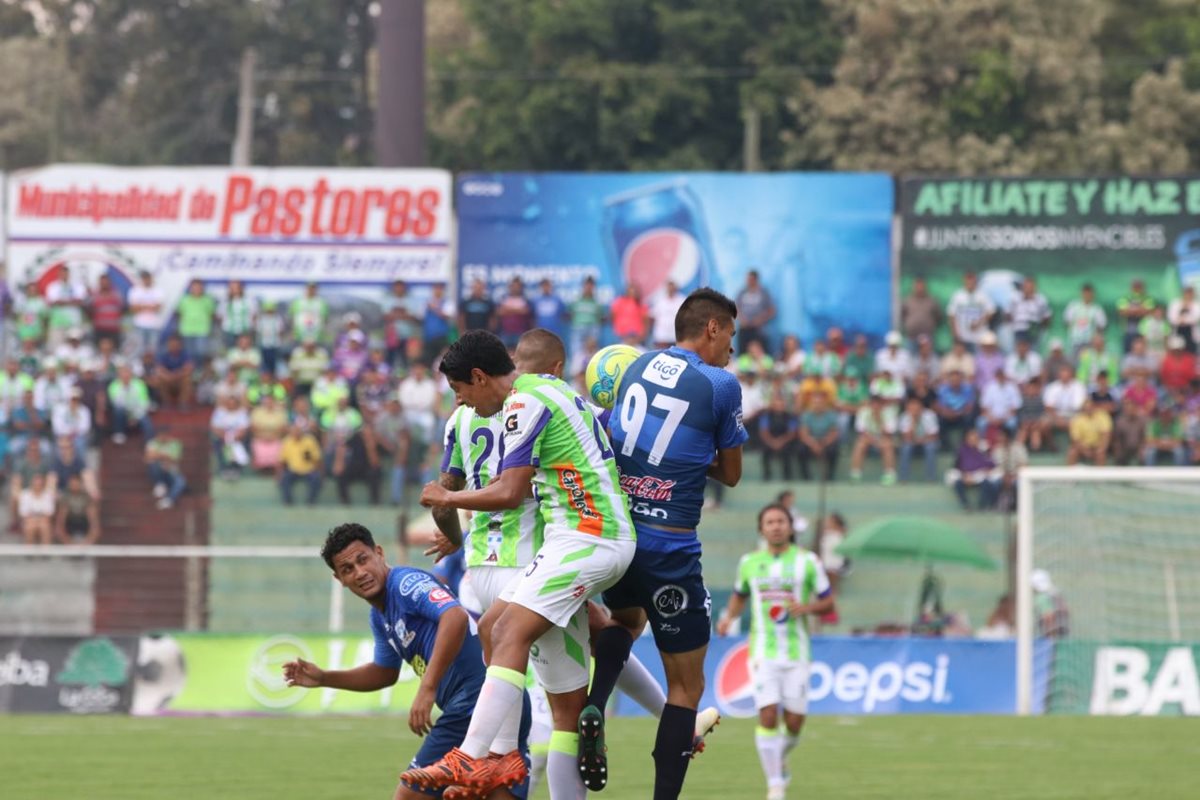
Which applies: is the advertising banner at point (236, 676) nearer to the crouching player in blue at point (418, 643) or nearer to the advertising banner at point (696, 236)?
the advertising banner at point (696, 236)

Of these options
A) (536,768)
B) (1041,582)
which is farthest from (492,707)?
(1041,582)

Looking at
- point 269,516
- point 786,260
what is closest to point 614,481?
point 269,516

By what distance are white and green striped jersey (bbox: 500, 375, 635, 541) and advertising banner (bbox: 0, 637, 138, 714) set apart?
14.3 metres

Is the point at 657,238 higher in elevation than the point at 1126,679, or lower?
higher

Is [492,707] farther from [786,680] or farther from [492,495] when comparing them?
[786,680]

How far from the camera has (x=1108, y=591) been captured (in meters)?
22.9

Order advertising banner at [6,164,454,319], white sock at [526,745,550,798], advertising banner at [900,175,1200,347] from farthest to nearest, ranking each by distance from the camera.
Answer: advertising banner at [6,164,454,319], advertising banner at [900,175,1200,347], white sock at [526,745,550,798]

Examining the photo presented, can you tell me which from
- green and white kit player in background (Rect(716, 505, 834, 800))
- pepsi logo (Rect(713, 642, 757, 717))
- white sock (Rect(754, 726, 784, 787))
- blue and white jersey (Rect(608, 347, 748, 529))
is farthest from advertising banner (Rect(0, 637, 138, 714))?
blue and white jersey (Rect(608, 347, 748, 529))

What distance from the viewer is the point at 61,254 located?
31.7m

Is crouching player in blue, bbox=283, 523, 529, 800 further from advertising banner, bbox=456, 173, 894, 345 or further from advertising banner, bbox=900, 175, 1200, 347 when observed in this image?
advertising banner, bbox=900, 175, 1200, 347

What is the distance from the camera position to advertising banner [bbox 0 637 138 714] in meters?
22.5

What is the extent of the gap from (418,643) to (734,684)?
43.7ft

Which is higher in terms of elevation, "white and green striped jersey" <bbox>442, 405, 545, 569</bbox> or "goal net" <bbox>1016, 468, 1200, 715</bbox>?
"white and green striped jersey" <bbox>442, 405, 545, 569</bbox>

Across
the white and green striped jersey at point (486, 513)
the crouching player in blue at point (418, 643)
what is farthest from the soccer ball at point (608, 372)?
the crouching player in blue at point (418, 643)
